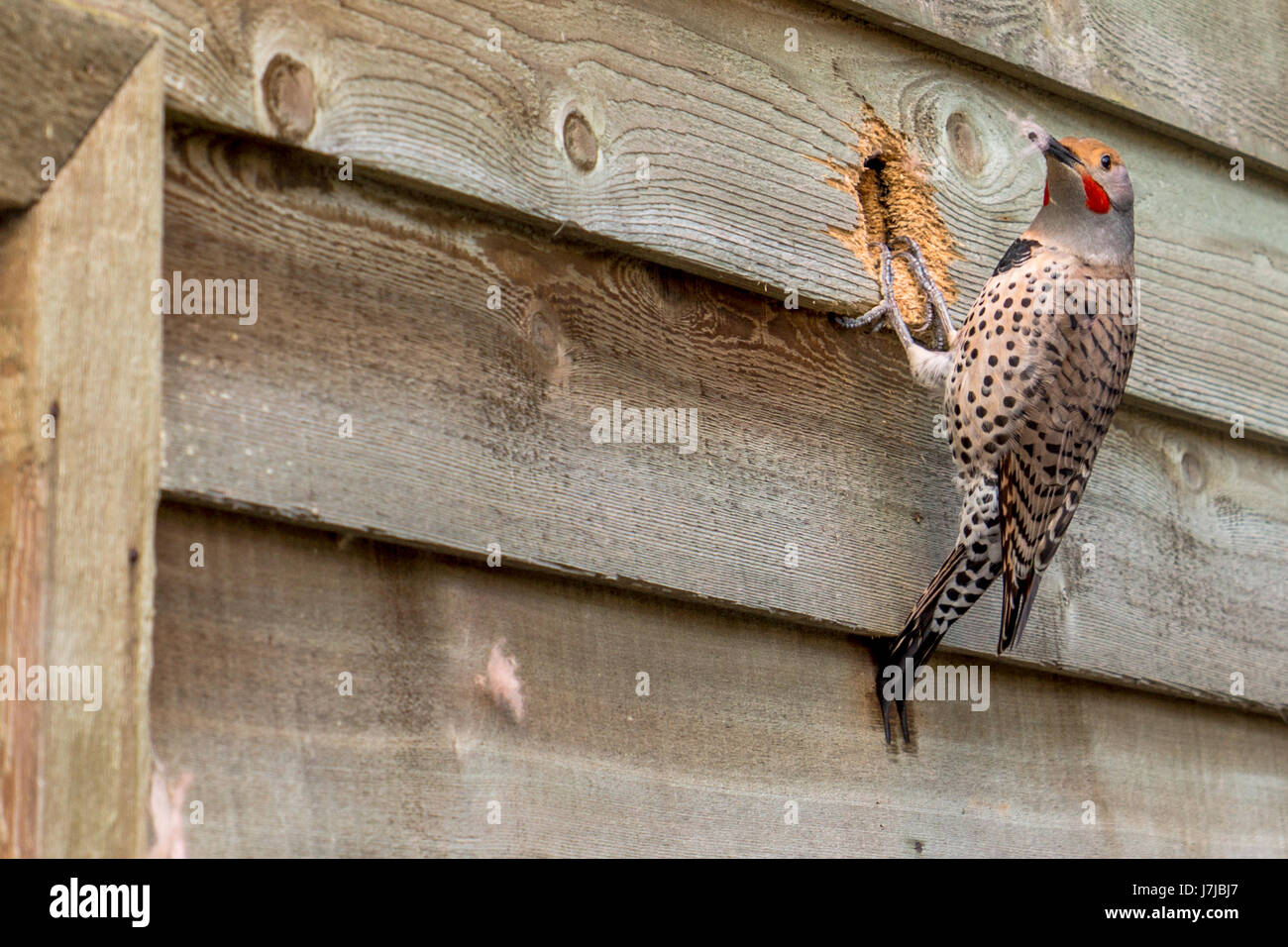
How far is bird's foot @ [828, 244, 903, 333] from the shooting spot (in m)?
2.54

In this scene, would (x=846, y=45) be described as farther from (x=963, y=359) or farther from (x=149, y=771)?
(x=149, y=771)

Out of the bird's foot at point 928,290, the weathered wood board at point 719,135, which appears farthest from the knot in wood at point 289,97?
the bird's foot at point 928,290

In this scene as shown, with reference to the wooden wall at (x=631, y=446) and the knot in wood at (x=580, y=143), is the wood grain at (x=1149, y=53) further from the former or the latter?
the knot in wood at (x=580, y=143)

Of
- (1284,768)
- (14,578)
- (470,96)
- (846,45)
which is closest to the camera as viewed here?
(14,578)

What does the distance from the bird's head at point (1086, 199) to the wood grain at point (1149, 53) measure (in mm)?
122

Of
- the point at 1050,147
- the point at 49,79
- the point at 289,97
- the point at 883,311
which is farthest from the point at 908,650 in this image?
the point at 49,79

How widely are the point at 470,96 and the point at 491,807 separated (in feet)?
2.85

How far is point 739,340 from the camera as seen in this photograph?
240cm

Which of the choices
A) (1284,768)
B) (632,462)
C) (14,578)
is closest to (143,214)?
(14,578)

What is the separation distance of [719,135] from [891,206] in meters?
0.35

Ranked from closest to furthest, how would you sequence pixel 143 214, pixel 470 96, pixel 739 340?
pixel 143 214 < pixel 470 96 < pixel 739 340

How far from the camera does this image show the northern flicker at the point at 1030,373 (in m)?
2.55

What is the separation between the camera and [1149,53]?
2.99 metres

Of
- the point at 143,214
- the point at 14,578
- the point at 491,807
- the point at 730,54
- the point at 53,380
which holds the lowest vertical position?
the point at 491,807
